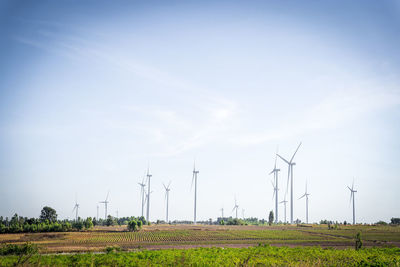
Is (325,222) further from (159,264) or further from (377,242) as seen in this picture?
(159,264)

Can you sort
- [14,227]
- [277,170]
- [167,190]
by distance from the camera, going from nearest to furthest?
1. [14,227]
2. [277,170]
3. [167,190]

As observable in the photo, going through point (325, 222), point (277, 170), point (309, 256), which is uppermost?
point (277, 170)

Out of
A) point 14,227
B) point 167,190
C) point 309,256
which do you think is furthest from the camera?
point 167,190

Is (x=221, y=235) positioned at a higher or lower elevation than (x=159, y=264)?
lower

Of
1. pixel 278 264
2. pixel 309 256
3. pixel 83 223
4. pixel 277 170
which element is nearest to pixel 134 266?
pixel 278 264

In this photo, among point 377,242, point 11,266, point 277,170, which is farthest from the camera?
point 277,170

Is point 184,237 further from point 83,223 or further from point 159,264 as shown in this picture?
point 159,264

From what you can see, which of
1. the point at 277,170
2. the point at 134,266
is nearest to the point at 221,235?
the point at 277,170

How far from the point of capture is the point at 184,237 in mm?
118875

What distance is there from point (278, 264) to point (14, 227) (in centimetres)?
14634

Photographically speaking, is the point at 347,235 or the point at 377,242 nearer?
the point at 377,242

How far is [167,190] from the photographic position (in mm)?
198125

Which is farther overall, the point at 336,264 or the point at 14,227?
the point at 14,227

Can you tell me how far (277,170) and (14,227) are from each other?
125026mm
